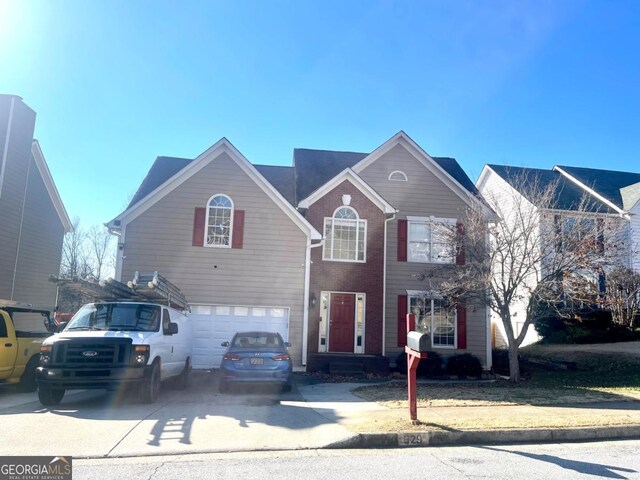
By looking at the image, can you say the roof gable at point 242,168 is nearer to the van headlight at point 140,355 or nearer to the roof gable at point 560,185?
the van headlight at point 140,355

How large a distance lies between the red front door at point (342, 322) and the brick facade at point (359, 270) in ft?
1.22

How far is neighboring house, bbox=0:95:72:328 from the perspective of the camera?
17.7 m

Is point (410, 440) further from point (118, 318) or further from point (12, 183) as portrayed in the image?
point (12, 183)

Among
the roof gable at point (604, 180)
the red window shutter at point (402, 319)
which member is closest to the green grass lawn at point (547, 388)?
the red window shutter at point (402, 319)

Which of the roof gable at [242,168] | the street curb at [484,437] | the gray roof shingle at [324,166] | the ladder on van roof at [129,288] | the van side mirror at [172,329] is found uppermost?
the gray roof shingle at [324,166]

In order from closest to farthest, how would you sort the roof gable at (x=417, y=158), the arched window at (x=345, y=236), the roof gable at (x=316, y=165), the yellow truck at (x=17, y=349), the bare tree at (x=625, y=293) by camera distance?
the yellow truck at (x=17, y=349)
the arched window at (x=345, y=236)
the roof gable at (x=417, y=158)
the bare tree at (x=625, y=293)
the roof gable at (x=316, y=165)

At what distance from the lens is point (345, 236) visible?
1753cm

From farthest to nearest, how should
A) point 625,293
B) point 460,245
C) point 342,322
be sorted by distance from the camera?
point 625,293 < point 342,322 < point 460,245

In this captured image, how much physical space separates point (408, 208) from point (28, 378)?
13.3 metres

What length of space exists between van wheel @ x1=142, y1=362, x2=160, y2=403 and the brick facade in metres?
7.54

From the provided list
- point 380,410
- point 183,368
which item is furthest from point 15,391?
point 380,410

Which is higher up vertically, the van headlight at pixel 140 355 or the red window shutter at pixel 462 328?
the red window shutter at pixel 462 328

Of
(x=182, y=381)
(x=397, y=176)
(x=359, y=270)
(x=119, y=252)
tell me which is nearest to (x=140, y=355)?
(x=182, y=381)

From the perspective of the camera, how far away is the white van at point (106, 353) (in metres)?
8.80
